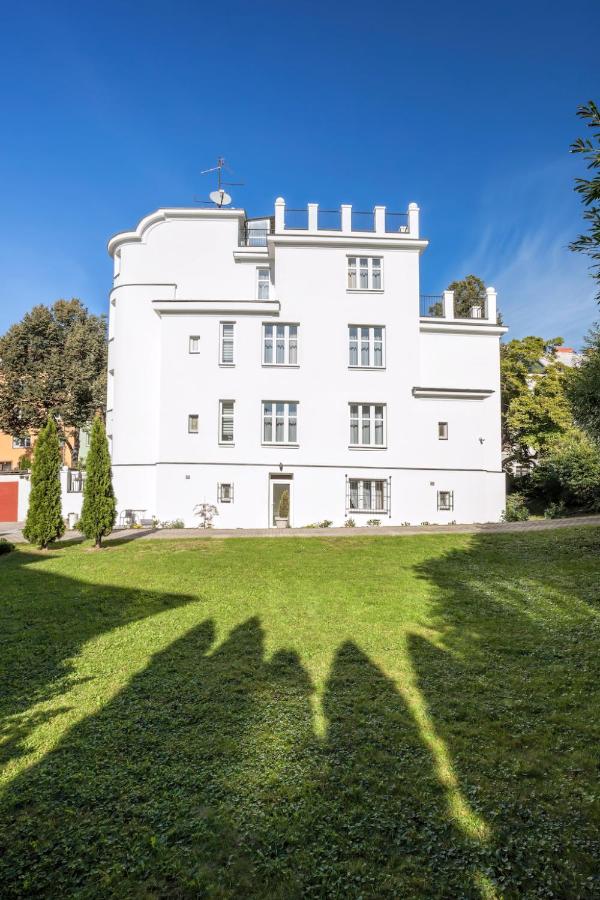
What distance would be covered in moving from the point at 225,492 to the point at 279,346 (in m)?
6.87

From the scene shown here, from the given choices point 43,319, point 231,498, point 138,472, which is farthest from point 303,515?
point 43,319

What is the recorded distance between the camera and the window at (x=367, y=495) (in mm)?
22000

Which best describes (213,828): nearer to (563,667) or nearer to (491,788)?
(491,788)

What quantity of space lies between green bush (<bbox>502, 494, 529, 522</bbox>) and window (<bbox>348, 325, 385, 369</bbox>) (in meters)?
8.39

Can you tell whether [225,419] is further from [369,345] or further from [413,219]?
[413,219]

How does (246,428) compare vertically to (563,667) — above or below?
above

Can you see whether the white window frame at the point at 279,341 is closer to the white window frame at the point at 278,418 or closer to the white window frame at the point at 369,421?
the white window frame at the point at 278,418

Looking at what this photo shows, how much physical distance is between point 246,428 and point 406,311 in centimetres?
893

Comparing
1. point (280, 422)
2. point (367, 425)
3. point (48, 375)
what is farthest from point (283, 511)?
point (48, 375)

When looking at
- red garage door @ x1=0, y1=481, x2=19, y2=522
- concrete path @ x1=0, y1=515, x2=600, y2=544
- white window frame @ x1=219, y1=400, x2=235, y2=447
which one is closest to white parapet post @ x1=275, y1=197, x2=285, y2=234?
white window frame @ x1=219, y1=400, x2=235, y2=447

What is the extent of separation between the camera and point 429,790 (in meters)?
3.83

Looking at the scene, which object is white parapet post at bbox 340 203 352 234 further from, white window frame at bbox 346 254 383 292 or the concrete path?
the concrete path

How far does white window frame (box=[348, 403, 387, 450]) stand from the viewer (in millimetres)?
22250

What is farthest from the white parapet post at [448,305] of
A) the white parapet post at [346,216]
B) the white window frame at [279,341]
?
the white window frame at [279,341]
